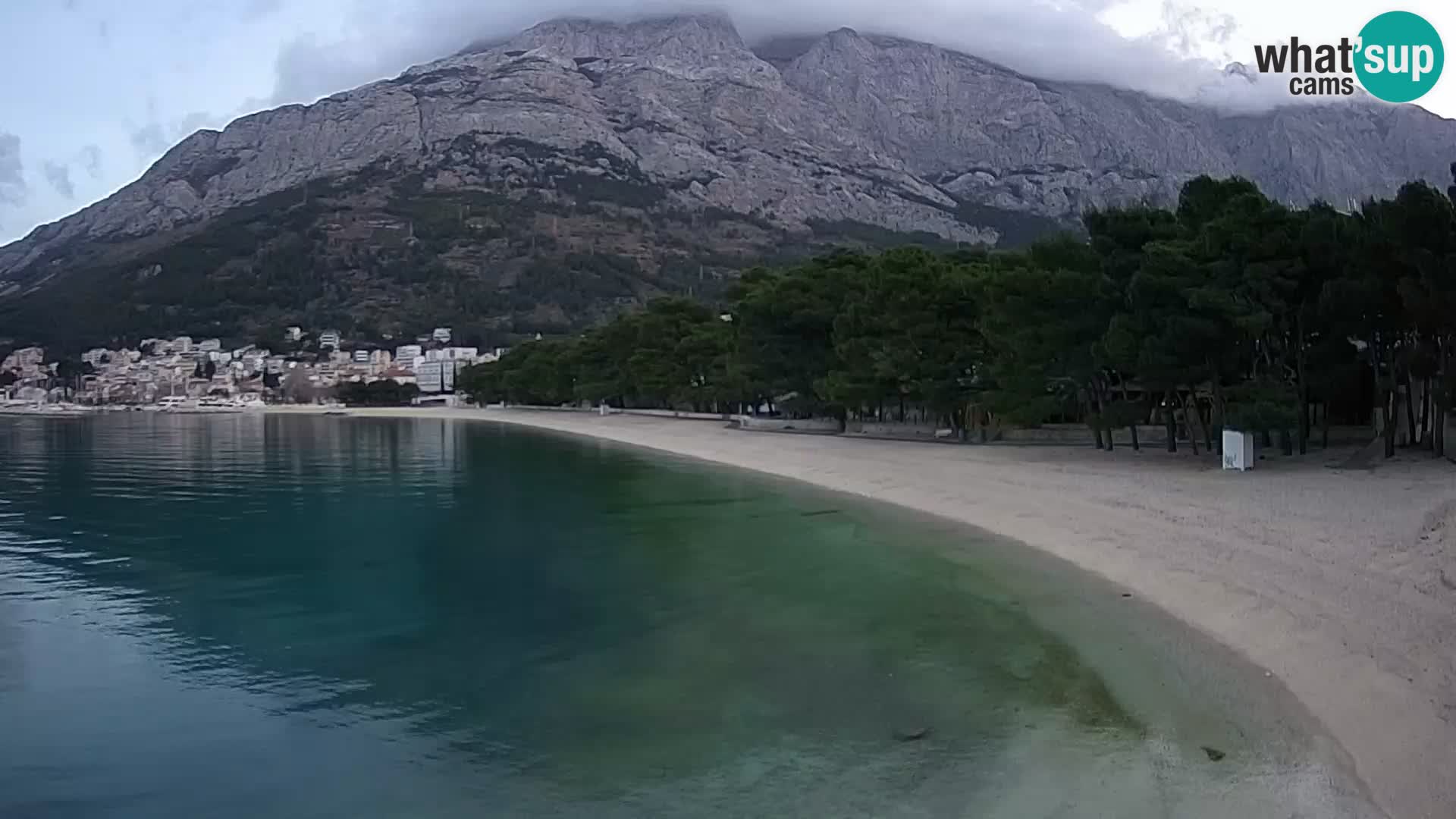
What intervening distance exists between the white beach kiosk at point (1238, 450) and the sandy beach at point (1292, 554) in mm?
387

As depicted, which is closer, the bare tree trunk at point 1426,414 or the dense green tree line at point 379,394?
the bare tree trunk at point 1426,414

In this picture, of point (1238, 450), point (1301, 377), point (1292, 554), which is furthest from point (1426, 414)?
point (1292, 554)

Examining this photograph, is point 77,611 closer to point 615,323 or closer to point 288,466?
point 288,466

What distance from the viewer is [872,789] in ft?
26.6

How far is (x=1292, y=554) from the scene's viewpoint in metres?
14.6

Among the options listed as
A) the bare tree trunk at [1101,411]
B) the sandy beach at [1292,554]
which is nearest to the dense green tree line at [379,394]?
the sandy beach at [1292,554]

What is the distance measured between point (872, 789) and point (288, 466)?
39.3m

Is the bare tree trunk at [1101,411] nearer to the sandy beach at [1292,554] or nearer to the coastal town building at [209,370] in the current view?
the sandy beach at [1292,554]

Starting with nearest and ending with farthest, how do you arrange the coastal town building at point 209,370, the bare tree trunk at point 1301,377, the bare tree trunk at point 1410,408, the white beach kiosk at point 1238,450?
the white beach kiosk at point 1238,450 → the bare tree trunk at point 1410,408 → the bare tree trunk at point 1301,377 → the coastal town building at point 209,370

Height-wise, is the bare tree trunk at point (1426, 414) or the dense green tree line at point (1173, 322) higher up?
the dense green tree line at point (1173, 322)

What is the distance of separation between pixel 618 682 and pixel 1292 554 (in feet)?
29.1

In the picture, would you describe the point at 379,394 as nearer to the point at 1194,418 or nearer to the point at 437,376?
the point at 437,376

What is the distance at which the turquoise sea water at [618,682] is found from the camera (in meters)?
8.26

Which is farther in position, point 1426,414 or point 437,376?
point 437,376
